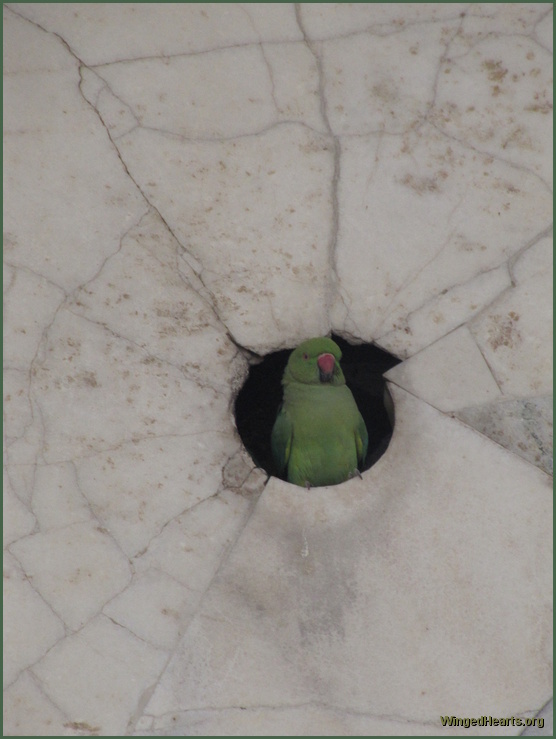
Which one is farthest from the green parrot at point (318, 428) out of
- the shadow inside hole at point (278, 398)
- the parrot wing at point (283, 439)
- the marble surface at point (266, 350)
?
the shadow inside hole at point (278, 398)

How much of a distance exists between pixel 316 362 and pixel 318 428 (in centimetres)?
32

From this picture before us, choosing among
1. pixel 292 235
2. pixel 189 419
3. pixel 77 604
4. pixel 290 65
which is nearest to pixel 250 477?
pixel 189 419

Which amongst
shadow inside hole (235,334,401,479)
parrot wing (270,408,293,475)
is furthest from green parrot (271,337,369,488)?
shadow inside hole (235,334,401,479)

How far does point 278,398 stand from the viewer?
14.3 feet

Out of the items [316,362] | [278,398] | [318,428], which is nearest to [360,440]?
[318,428]

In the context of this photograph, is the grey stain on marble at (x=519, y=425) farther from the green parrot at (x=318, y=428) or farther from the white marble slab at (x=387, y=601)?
the green parrot at (x=318, y=428)

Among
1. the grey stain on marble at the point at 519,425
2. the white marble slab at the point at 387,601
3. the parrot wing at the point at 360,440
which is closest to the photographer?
the white marble slab at the point at 387,601

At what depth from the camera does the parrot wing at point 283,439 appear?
3.36 m

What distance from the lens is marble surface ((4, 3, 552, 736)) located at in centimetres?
286

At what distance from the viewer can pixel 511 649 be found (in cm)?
293

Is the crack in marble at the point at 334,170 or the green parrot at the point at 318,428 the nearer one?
the crack in marble at the point at 334,170

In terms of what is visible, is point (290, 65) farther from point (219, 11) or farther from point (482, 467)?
point (482, 467)

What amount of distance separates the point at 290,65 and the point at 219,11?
1.19 feet

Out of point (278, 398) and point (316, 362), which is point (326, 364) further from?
point (278, 398)
